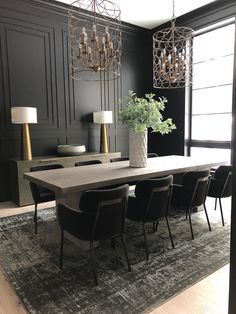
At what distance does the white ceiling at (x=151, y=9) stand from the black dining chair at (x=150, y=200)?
3604 mm

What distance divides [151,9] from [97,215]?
434 centimetres

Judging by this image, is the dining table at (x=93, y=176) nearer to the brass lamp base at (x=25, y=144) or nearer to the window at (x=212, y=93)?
the brass lamp base at (x=25, y=144)

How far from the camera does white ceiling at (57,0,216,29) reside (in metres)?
4.41

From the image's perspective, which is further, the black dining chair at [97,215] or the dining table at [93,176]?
the dining table at [93,176]

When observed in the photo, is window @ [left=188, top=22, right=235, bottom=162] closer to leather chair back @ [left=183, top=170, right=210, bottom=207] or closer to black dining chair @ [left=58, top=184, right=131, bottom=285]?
leather chair back @ [left=183, top=170, right=210, bottom=207]

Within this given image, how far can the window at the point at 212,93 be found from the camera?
465 cm

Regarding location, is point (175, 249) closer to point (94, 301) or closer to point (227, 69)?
point (94, 301)

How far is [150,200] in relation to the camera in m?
2.32

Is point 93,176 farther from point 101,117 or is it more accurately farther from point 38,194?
point 101,117

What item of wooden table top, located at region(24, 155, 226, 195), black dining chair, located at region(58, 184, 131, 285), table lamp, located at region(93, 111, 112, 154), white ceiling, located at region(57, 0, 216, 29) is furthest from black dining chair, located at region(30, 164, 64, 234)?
white ceiling, located at region(57, 0, 216, 29)

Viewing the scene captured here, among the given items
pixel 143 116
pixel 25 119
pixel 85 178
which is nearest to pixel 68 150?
pixel 25 119

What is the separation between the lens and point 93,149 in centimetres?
523

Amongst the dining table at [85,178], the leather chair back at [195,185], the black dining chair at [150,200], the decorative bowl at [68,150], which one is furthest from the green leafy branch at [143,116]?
the decorative bowl at [68,150]

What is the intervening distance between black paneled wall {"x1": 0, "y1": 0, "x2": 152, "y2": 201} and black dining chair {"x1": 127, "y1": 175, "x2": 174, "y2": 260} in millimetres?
2734
